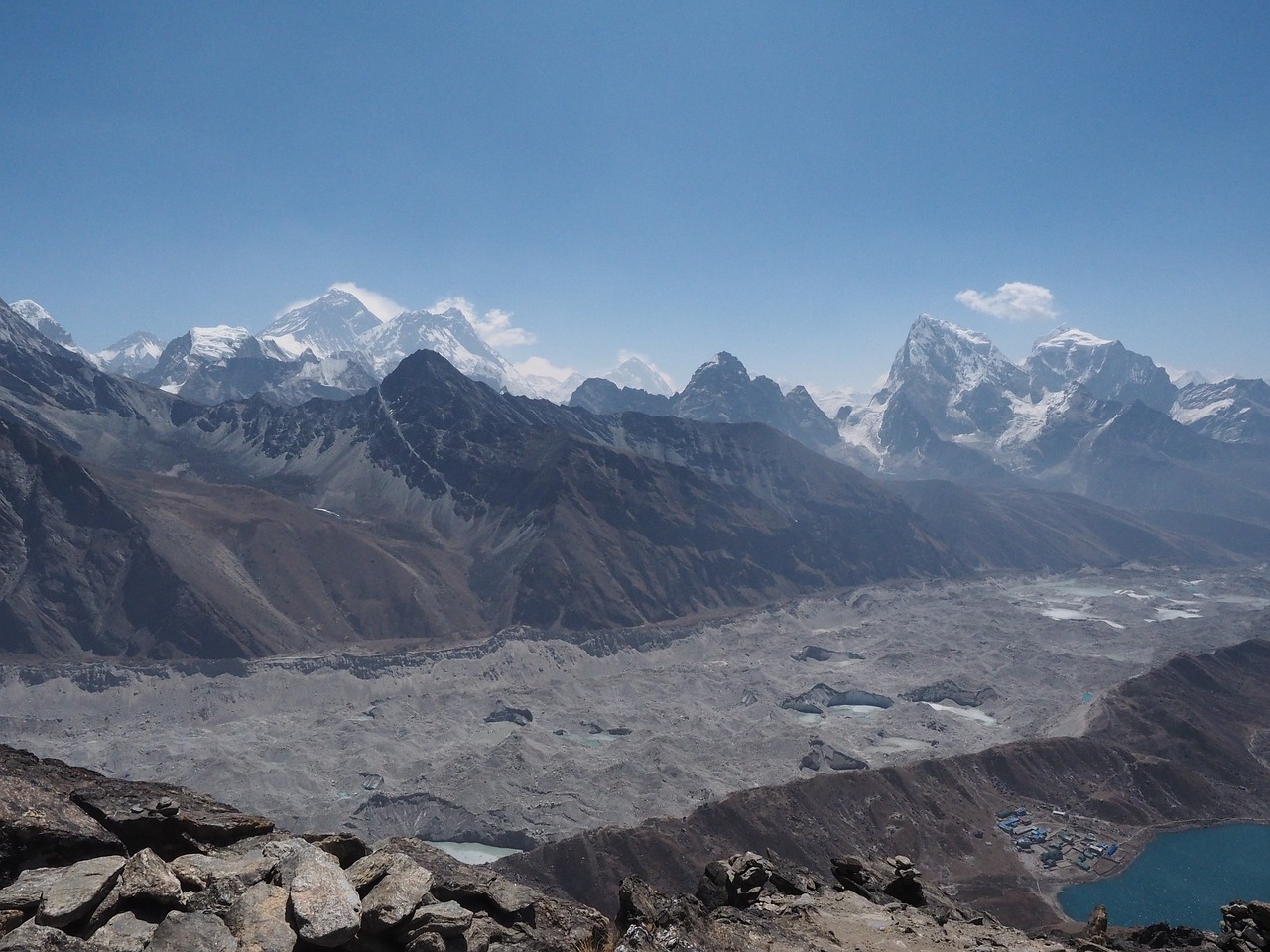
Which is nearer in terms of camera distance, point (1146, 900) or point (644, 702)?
point (1146, 900)

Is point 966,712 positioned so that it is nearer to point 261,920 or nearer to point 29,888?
point 261,920

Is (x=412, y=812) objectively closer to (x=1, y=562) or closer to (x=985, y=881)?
(x=985, y=881)

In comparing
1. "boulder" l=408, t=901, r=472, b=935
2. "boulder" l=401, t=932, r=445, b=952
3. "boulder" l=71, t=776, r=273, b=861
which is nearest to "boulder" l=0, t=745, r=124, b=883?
"boulder" l=71, t=776, r=273, b=861

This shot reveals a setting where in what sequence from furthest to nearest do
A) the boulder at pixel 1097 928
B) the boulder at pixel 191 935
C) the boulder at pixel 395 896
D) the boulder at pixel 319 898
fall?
the boulder at pixel 1097 928 < the boulder at pixel 395 896 < the boulder at pixel 319 898 < the boulder at pixel 191 935

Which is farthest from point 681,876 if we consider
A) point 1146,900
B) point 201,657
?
point 201,657

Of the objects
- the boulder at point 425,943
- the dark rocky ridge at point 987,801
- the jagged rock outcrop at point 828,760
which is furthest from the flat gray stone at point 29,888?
the jagged rock outcrop at point 828,760

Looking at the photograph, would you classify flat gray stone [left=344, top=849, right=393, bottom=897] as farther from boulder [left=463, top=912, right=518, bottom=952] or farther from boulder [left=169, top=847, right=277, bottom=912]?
boulder [left=463, top=912, right=518, bottom=952]

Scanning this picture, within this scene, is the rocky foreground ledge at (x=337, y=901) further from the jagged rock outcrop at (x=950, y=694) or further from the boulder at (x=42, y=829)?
the jagged rock outcrop at (x=950, y=694)
